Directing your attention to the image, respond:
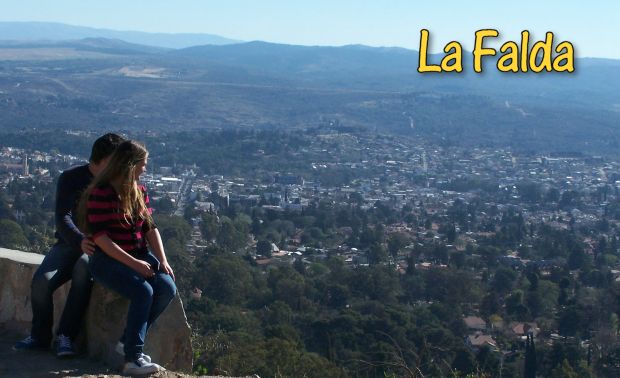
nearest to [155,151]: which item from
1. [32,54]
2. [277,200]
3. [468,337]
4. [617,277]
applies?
[277,200]

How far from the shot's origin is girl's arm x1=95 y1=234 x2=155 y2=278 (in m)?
3.55


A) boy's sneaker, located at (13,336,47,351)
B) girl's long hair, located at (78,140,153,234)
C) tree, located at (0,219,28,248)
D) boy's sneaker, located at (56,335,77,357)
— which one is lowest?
tree, located at (0,219,28,248)

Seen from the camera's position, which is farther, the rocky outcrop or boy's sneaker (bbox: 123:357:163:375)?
the rocky outcrop

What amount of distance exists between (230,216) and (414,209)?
8552 mm

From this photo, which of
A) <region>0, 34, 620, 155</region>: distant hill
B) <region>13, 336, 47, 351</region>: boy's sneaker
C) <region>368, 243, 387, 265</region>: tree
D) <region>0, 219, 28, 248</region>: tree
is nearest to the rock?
<region>13, 336, 47, 351</region>: boy's sneaker

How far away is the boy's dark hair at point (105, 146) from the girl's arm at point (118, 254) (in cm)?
33

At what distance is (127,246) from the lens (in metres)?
3.62

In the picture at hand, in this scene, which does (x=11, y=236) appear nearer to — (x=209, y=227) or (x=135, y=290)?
(x=209, y=227)

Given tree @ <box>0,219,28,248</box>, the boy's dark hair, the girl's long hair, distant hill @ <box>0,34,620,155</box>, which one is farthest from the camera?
distant hill @ <box>0,34,620,155</box>

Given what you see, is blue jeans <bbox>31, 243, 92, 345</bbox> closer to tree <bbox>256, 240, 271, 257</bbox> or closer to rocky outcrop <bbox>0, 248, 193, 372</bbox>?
rocky outcrop <bbox>0, 248, 193, 372</bbox>

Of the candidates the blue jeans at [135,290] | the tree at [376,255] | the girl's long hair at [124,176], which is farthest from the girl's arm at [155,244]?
the tree at [376,255]

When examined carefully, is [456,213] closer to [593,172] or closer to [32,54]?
[593,172]

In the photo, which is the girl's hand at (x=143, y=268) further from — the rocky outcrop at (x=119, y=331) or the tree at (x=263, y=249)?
the tree at (x=263, y=249)

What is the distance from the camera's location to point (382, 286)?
61.7 feet
